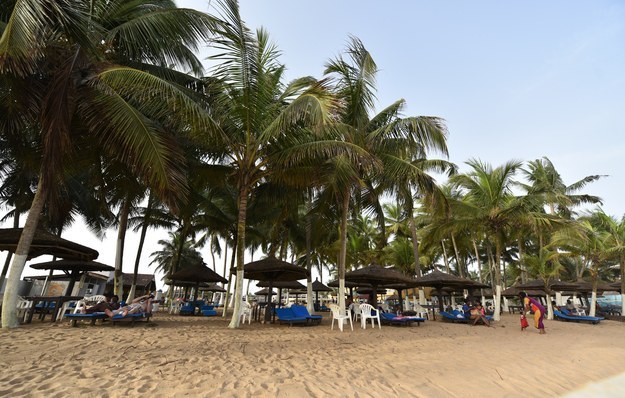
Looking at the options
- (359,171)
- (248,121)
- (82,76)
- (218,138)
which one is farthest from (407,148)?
(82,76)

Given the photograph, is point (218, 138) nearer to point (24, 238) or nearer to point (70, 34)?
point (70, 34)

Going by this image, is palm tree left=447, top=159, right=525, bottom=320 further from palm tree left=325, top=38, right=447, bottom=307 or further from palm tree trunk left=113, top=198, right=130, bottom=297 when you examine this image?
palm tree trunk left=113, top=198, right=130, bottom=297

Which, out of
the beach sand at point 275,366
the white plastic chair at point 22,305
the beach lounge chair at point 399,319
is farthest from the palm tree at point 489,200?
the white plastic chair at point 22,305

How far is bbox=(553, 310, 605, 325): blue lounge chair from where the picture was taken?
16.1 m

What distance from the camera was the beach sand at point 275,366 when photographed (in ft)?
12.3

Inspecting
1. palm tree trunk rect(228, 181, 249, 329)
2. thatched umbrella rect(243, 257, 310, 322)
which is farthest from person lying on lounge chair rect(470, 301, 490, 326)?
palm tree trunk rect(228, 181, 249, 329)

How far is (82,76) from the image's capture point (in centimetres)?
777

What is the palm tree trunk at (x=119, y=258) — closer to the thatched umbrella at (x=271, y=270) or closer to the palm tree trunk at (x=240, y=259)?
the thatched umbrella at (x=271, y=270)

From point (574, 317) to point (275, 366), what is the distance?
708 inches

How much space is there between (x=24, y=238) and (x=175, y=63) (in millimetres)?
6123

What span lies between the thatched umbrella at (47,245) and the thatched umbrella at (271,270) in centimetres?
481

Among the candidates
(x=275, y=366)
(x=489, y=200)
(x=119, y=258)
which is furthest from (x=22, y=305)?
(x=489, y=200)

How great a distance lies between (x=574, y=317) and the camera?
53.8ft

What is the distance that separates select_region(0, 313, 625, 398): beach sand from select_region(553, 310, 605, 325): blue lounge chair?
10.8m
